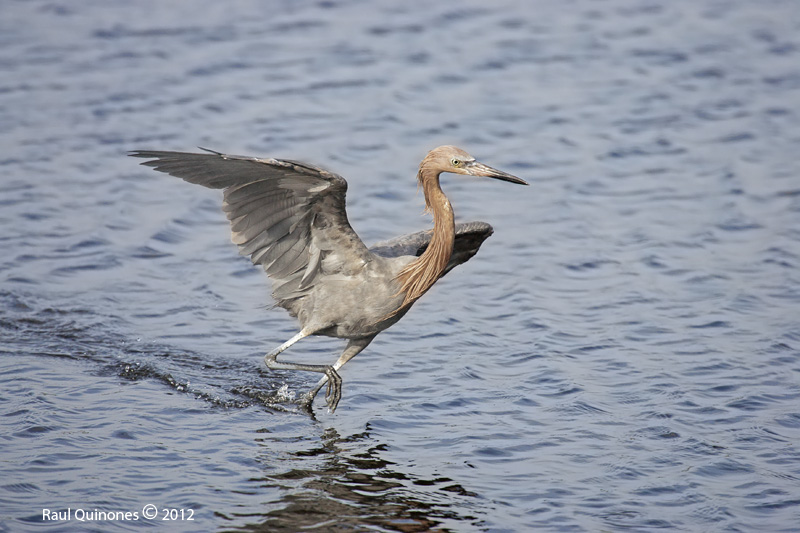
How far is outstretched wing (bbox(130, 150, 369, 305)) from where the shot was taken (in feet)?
24.8

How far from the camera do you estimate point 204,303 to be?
10367mm

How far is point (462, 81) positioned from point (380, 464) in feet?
30.7

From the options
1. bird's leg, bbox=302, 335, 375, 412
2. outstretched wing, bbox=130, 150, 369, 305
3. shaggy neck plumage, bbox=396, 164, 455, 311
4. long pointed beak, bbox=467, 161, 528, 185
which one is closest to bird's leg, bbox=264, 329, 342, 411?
bird's leg, bbox=302, 335, 375, 412

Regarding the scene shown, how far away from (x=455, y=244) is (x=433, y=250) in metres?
0.50

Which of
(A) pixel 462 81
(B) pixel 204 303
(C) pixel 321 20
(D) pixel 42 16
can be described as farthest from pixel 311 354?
(D) pixel 42 16

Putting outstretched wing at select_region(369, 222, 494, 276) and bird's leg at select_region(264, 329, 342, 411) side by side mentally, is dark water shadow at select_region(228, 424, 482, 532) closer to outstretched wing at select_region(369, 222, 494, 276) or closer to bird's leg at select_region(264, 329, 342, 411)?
bird's leg at select_region(264, 329, 342, 411)

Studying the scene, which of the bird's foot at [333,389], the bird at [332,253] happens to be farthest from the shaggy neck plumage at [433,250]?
the bird's foot at [333,389]

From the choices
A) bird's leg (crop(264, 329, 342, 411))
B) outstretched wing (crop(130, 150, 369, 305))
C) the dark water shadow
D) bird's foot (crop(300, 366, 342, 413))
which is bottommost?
the dark water shadow

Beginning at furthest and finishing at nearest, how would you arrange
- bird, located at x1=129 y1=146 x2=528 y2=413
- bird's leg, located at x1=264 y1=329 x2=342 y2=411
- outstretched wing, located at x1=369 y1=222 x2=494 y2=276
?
outstretched wing, located at x1=369 y1=222 x2=494 y2=276
bird's leg, located at x1=264 y1=329 x2=342 y2=411
bird, located at x1=129 y1=146 x2=528 y2=413

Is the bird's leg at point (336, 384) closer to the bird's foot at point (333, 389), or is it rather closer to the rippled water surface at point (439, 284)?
the bird's foot at point (333, 389)

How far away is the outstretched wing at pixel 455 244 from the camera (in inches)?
349

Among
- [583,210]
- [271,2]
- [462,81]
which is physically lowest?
[583,210]

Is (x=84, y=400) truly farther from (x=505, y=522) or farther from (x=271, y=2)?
(x=271, y=2)

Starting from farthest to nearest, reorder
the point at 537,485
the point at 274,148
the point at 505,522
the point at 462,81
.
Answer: the point at 462,81 → the point at 274,148 → the point at 537,485 → the point at 505,522
